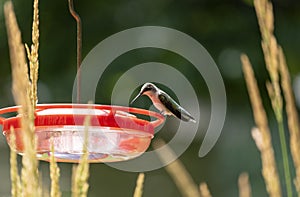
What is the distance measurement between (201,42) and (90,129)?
4.06 m

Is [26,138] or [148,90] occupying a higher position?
[148,90]

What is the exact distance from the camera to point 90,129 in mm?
1461

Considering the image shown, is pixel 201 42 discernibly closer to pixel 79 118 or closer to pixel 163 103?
pixel 163 103

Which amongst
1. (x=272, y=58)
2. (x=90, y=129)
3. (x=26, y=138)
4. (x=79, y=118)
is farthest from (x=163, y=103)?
(x=26, y=138)

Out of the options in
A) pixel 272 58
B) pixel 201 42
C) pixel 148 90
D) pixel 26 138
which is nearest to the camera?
pixel 26 138

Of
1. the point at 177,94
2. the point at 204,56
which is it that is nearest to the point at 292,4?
the point at 204,56

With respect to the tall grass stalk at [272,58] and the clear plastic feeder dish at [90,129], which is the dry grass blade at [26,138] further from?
the clear plastic feeder dish at [90,129]

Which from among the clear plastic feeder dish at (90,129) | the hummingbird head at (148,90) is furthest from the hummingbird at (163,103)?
the clear plastic feeder dish at (90,129)

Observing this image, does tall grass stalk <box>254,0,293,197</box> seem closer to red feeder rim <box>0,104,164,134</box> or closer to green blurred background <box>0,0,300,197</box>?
red feeder rim <box>0,104,164,134</box>

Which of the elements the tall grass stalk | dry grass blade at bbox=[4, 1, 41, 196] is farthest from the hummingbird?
dry grass blade at bbox=[4, 1, 41, 196]

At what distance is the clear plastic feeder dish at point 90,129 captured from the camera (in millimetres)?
1386

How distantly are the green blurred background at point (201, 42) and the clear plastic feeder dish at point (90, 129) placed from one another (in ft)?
12.3

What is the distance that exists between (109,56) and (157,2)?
1.70 ft

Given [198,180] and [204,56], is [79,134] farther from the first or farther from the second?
[198,180]
